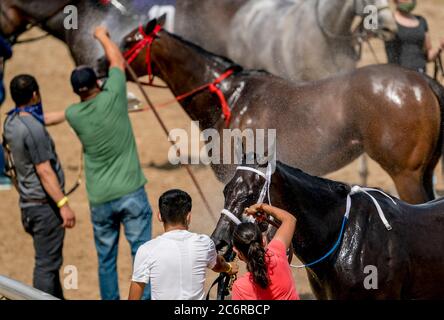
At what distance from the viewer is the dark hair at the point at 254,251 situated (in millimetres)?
4789

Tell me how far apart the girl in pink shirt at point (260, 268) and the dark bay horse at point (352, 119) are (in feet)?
9.14

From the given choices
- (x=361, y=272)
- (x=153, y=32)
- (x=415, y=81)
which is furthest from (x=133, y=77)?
(x=361, y=272)

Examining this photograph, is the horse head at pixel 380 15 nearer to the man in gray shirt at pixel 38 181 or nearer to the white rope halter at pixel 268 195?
the man in gray shirt at pixel 38 181

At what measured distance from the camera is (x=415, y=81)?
310 inches

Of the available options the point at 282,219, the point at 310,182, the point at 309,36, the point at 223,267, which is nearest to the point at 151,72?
the point at 309,36

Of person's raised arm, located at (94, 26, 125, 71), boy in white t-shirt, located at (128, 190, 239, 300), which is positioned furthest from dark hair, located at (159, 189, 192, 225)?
person's raised arm, located at (94, 26, 125, 71)

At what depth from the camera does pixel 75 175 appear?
11.3 metres

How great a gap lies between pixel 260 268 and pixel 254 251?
85 mm

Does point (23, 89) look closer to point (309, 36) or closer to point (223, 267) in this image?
point (223, 267)

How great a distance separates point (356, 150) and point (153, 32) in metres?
1.98

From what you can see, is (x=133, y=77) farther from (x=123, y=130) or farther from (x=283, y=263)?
(x=283, y=263)

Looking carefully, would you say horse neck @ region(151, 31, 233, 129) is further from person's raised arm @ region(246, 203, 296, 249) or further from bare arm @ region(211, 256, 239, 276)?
person's raised arm @ region(246, 203, 296, 249)

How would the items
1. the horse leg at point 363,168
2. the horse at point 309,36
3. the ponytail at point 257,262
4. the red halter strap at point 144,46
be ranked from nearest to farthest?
the ponytail at point 257,262 → the red halter strap at point 144,46 → the horse leg at point 363,168 → the horse at point 309,36

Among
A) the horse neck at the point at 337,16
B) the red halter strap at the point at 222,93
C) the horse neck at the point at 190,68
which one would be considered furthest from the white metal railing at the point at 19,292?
the horse neck at the point at 337,16
